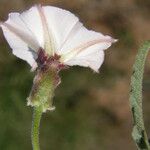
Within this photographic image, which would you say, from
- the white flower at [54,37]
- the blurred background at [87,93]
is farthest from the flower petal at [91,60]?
the blurred background at [87,93]

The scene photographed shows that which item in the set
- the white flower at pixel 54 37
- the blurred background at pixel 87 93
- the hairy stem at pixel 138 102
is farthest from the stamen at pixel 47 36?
the blurred background at pixel 87 93

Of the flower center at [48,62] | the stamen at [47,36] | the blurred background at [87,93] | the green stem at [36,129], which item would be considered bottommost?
Result: the green stem at [36,129]

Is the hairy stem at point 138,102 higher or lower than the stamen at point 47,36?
lower

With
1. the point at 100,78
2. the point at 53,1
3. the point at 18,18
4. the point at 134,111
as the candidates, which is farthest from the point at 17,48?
the point at 53,1

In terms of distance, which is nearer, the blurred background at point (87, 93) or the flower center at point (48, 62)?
the flower center at point (48, 62)

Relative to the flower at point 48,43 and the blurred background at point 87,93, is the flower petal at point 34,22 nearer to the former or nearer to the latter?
the flower at point 48,43

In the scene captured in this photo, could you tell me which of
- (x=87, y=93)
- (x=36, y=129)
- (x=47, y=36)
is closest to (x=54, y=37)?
(x=47, y=36)

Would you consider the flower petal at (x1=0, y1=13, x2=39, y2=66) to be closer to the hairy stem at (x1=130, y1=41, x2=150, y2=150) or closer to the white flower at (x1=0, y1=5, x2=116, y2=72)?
the white flower at (x1=0, y1=5, x2=116, y2=72)

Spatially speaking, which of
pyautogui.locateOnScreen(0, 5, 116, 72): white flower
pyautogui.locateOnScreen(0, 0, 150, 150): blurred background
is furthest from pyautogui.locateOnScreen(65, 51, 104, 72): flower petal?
pyautogui.locateOnScreen(0, 0, 150, 150): blurred background
